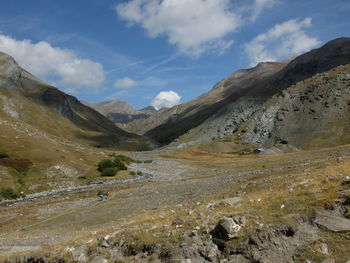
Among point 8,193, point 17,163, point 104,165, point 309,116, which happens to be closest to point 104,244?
point 8,193

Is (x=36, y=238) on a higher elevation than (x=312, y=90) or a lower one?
lower

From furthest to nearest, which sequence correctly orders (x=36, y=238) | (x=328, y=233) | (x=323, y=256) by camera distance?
(x=36, y=238), (x=328, y=233), (x=323, y=256)

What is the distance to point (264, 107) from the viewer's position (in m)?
130

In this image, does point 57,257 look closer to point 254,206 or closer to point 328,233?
point 254,206

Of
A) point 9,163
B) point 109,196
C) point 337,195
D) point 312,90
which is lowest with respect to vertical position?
point 109,196

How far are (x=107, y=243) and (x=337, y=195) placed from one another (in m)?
11.3

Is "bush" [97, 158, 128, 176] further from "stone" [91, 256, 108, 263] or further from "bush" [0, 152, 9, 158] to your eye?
"stone" [91, 256, 108, 263]

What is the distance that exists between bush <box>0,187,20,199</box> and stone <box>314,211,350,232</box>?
4747 cm

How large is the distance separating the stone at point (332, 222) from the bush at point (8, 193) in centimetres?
4747

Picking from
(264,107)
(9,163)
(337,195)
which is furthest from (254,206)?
(264,107)

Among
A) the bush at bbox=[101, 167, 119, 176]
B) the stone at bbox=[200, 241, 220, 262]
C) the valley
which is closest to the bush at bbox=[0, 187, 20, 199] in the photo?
the valley

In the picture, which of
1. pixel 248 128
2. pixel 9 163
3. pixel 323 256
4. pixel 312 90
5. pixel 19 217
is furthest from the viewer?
pixel 248 128

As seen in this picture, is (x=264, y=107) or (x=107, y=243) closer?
(x=107, y=243)

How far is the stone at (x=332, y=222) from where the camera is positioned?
12056 mm
